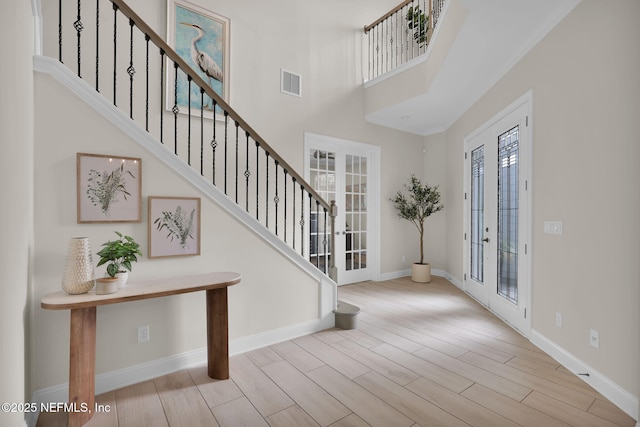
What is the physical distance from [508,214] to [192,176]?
11.1 ft

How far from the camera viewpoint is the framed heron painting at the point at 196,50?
3.74 meters

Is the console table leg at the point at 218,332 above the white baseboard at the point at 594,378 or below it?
above

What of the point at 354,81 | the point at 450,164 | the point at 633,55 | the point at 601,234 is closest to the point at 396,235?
the point at 450,164

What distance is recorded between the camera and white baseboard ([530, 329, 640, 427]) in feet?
6.63

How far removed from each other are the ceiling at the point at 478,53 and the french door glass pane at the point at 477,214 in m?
0.87

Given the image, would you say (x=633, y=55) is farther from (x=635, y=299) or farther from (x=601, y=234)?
(x=635, y=299)

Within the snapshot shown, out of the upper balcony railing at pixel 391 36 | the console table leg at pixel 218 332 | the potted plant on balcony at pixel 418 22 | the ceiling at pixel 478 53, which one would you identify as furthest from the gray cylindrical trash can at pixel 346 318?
the potted plant on balcony at pixel 418 22

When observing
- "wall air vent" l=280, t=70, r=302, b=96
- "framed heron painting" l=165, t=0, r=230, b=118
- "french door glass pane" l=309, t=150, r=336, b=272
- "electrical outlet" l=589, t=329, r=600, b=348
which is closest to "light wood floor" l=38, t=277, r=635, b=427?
"electrical outlet" l=589, t=329, r=600, b=348

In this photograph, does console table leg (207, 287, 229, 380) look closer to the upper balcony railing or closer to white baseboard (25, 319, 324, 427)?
white baseboard (25, 319, 324, 427)

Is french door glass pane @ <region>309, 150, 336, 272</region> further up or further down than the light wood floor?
further up

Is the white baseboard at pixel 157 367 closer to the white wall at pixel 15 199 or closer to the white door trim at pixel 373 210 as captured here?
the white wall at pixel 15 199

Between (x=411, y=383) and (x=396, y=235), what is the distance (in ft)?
12.7

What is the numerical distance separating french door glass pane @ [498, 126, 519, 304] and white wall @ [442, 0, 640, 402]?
0.44 meters

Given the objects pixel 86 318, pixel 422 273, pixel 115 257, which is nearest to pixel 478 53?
pixel 422 273
